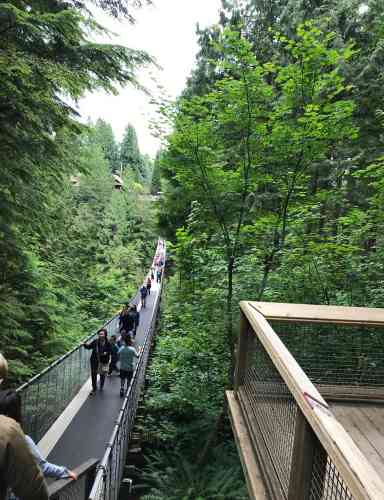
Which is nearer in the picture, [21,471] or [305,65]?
[21,471]

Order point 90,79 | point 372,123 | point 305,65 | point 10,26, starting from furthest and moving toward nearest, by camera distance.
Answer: point 372,123 < point 305,65 < point 90,79 < point 10,26

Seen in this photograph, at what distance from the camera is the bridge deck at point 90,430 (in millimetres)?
5637

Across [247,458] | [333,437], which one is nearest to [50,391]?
[247,458]

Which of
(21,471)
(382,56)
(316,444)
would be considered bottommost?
(21,471)

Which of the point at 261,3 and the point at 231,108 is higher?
the point at 261,3

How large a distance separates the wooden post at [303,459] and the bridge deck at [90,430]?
468 cm

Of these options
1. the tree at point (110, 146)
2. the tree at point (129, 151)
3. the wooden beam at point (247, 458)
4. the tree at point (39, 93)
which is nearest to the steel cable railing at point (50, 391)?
the tree at point (39, 93)

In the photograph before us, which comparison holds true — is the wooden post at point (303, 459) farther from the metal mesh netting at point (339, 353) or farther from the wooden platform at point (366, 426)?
the metal mesh netting at point (339, 353)

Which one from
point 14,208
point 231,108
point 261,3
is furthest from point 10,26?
point 261,3

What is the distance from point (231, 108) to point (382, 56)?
17.2 feet

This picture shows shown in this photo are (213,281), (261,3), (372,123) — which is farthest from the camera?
(261,3)

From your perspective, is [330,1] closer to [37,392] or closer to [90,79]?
[90,79]

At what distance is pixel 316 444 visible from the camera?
183 centimetres

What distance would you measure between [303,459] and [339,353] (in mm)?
2608
